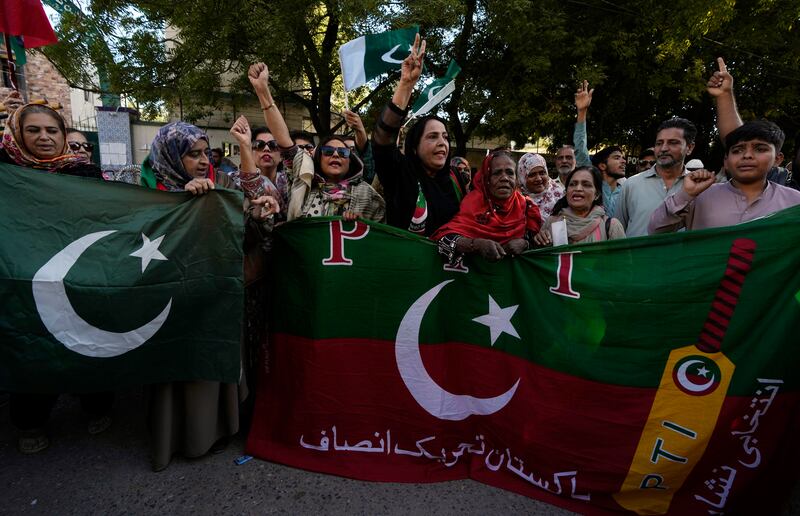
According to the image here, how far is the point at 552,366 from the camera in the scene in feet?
8.14

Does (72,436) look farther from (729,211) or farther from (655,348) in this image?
(729,211)

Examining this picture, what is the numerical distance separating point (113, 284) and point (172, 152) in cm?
82

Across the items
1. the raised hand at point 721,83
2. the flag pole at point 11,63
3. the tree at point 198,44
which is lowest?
the raised hand at point 721,83

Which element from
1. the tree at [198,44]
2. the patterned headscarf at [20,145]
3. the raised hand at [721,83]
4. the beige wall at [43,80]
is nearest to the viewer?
the patterned headscarf at [20,145]

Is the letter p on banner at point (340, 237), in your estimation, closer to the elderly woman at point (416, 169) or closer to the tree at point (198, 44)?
the elderly woman at point (416, 169)

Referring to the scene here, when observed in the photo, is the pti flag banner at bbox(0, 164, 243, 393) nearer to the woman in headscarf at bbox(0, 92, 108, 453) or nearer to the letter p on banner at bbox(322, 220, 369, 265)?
the woman in headscarf at bbox(0, 92, 108, 453)

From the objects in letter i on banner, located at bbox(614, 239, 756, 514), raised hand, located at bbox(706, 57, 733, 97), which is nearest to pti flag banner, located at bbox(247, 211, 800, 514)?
letter i on banner, located at bbox(614, 239, 756, 514)

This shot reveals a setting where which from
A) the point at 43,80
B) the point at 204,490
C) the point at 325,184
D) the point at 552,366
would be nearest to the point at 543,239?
the point at 552,366

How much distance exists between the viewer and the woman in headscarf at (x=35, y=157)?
8.88ft

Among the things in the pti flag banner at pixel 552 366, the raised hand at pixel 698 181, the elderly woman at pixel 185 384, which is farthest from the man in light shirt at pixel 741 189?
the elderly woman at pixel 185 384

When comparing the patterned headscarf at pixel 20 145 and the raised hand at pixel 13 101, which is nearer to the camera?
the patterned headscarf at pixel 20 145

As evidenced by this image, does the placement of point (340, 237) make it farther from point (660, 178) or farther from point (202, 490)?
point (660, 178)

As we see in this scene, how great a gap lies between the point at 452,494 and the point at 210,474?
1389mm

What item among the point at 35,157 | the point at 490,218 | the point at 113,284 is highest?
the point at 35,157
